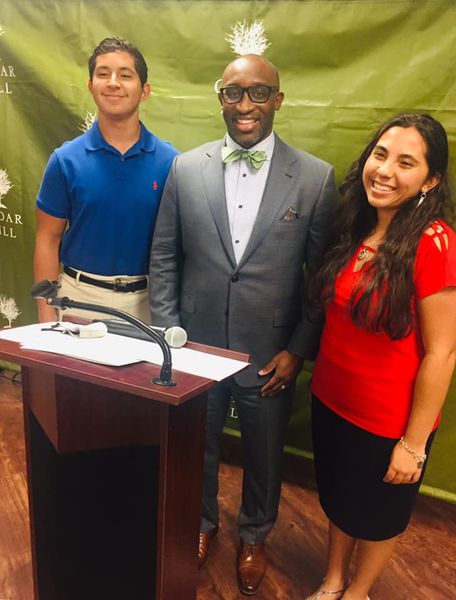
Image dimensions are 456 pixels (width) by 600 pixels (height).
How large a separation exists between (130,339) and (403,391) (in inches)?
30.1

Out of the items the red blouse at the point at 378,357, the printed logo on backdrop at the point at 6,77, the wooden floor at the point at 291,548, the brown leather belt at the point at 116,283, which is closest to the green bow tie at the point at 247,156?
the red blouse at the point at 378,357

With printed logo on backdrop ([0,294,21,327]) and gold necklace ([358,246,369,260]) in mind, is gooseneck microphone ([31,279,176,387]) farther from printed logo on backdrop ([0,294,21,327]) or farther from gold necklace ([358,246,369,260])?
printed logo on backdrop ([0,294,21,327])

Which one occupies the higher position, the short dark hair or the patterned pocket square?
the short dark hair

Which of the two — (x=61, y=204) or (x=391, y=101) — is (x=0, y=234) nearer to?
(x=61, y=204)

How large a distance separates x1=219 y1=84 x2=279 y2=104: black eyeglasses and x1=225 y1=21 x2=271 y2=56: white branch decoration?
0.69 meters

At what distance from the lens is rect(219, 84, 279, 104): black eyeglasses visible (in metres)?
1.48

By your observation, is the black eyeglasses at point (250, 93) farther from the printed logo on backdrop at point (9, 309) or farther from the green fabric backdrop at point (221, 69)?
the printed logo on backdrop at point (9, 309)

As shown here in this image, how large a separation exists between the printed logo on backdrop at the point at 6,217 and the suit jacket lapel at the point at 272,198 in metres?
1.89

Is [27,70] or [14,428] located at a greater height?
[27,70]

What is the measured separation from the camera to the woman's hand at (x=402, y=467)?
1327mm

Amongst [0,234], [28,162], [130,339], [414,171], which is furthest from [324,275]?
[0,234]

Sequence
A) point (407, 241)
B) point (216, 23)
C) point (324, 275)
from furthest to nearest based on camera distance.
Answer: point (216, 23) < point (324, 275) < point (407, 241)

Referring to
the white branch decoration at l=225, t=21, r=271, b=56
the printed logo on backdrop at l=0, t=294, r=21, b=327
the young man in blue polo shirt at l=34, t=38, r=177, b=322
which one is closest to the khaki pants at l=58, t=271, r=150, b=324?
the young man in blue polo shirt at l=34, t=38, r=177, b=322

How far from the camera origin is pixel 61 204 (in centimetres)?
176
